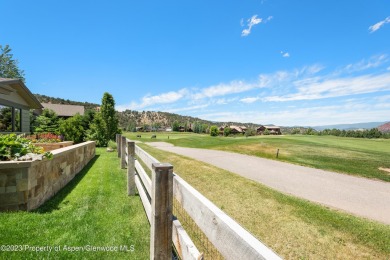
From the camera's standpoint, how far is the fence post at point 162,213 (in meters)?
2.31

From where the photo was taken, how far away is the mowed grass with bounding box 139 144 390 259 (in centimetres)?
422

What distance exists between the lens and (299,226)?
500 cm

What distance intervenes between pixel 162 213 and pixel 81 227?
2341 millimetres

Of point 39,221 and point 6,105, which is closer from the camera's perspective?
point 39,221

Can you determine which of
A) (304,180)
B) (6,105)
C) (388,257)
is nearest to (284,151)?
(304,180)

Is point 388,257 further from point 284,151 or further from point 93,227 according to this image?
point 284,151

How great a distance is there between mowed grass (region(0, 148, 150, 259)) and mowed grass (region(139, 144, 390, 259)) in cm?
250

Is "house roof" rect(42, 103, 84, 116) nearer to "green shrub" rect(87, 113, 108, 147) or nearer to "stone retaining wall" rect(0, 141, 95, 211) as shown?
"green shrub" rect(87, 113, 108, 147)

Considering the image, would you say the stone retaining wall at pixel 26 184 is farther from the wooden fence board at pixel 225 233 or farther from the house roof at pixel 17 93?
the house roof at pixel 17 93

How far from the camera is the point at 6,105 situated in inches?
543

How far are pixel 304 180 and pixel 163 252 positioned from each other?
29.2 feet

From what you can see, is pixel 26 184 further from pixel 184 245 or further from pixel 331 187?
pixel 331 187

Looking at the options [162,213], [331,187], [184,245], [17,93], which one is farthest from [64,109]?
[184,245]

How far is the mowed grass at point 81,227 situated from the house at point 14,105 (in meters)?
11.1
